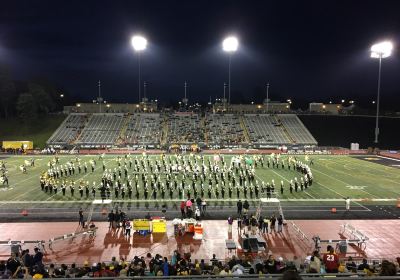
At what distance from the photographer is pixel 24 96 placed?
213ft

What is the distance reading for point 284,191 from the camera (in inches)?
Result: 979

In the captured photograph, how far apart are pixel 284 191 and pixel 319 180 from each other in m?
5.92

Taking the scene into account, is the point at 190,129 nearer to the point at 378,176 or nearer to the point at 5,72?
the point at 378,176

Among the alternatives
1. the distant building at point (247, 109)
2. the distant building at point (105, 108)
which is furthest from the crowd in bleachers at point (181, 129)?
the distant building at point (105, 108)

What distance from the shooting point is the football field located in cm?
2156

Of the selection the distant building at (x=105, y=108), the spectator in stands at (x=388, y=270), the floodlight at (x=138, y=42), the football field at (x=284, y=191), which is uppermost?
the floodlight at (x=138, y=42)

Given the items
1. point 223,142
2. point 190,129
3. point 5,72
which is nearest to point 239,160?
point 223,142

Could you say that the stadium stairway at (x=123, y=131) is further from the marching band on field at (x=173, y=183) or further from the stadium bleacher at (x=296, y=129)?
the stadium bleacher at (x=296, y=129)

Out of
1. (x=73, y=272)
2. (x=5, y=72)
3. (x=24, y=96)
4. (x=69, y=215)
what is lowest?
(x=69, y=215)

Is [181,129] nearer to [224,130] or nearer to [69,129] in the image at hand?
[224,130]

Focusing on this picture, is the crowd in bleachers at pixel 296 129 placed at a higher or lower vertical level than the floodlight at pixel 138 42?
lower

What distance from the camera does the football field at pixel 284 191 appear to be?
21562 millimetres

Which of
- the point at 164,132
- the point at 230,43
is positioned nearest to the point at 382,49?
the point at 230,43

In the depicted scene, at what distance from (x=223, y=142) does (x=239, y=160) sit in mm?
23888
